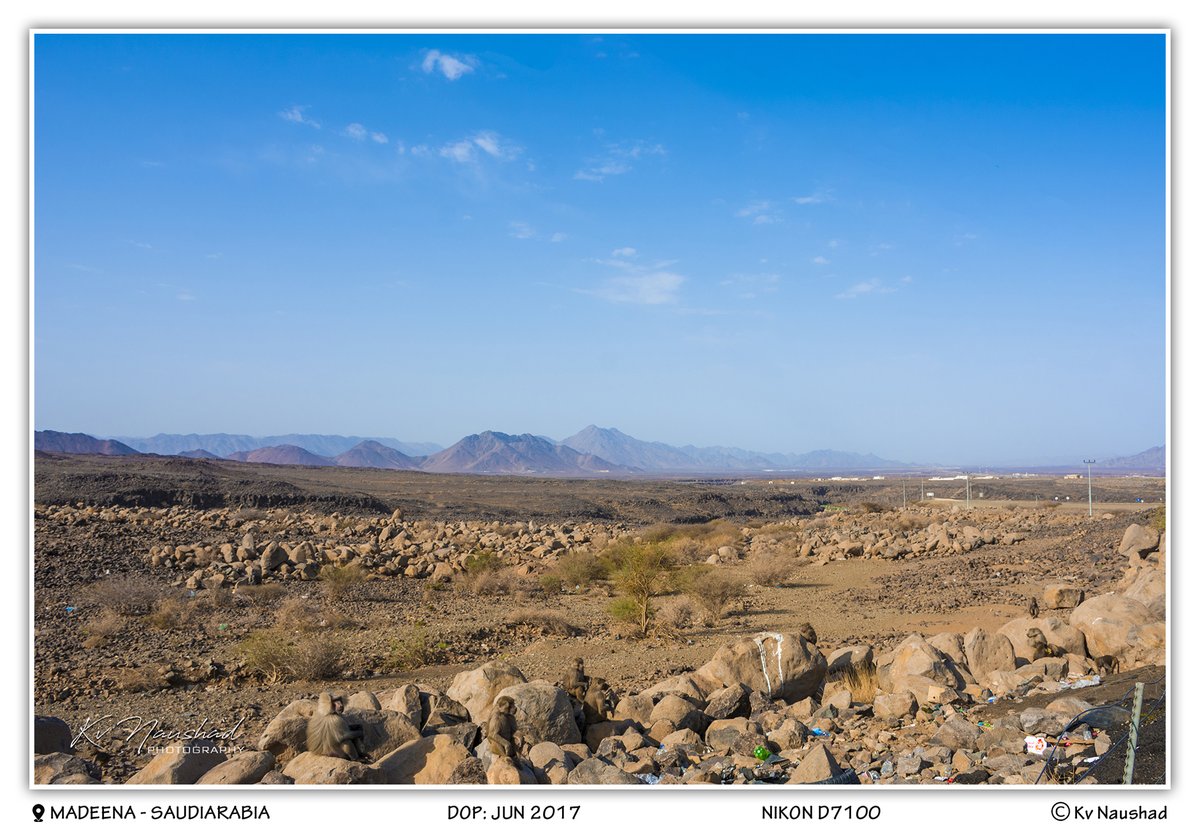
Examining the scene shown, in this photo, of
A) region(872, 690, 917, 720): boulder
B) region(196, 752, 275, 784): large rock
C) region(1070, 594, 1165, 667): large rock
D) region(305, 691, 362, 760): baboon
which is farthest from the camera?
region(1070, 594, 1165, 667): large rock

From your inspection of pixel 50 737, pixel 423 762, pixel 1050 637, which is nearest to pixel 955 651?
pixel 1050 637

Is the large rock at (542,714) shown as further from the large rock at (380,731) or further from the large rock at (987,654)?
the large rock at (987,654)

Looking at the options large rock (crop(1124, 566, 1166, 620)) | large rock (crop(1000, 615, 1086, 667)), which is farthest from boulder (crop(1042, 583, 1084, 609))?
large rock (crop(1000, 615, 1086, 667))

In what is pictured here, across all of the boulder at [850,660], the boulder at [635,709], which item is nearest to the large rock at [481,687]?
the boulder at [635,709]

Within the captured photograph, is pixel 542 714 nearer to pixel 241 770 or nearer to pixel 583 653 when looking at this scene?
pixel 241 770

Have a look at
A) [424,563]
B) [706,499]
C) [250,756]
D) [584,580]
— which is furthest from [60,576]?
[706,499]

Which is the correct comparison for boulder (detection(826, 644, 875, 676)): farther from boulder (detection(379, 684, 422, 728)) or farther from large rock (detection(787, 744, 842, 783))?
boulder (detection(379, 684, 422, 728))

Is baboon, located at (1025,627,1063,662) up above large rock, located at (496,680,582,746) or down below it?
below
